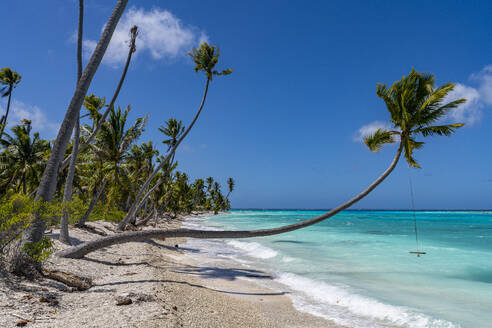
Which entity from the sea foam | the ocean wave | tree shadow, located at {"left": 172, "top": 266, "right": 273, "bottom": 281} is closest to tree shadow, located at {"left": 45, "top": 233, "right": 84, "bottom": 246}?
tree shadow, located at {"left": 172, "top": 266, "right": 273, "bottom": 281}

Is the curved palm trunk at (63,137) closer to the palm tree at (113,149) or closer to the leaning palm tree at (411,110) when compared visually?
the leaning palm tree at (411,110)

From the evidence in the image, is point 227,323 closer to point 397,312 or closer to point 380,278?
point 397,312

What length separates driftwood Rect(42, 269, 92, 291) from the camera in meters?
5.39

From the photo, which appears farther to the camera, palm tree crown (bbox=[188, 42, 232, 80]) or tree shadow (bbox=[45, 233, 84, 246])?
palm tree crown (bbox=[188, 42, 232, 80])

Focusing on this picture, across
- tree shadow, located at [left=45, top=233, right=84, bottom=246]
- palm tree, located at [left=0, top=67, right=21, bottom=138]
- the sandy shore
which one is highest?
palm tree, located at [left=0, top=67, right=21, bottom=138]

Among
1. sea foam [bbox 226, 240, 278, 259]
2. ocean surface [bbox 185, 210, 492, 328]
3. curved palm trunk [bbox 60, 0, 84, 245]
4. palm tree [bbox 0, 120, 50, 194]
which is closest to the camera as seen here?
ocean surface [bbox 185, 210, 492, 328]

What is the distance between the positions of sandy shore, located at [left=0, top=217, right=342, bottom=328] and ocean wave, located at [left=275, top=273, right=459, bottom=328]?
508mm

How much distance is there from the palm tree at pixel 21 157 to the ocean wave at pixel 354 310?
21.8m

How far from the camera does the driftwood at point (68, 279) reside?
5389mm

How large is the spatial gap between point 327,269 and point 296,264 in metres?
1.52

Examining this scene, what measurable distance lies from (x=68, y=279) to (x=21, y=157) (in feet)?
68.9

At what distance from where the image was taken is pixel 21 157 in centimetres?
2088

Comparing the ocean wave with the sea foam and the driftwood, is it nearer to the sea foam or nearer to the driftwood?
the driftwood

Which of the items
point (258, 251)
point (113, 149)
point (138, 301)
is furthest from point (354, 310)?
point (113, 149)
